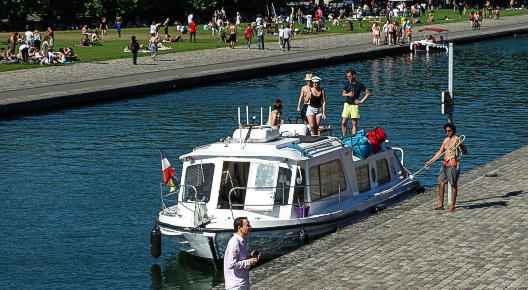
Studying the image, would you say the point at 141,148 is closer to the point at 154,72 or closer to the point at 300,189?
the point at 300,189

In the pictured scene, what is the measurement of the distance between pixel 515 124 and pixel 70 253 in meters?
23.4

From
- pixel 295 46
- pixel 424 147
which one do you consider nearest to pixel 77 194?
pixel 424 147

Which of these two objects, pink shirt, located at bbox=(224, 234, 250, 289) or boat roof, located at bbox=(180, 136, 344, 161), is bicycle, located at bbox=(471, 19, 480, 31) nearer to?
boat roof, located at bbox=(180, 136, 344, 161)

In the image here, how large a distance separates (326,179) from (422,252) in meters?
4.56

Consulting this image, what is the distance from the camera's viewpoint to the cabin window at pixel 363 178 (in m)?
23.7

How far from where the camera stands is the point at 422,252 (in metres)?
17.8

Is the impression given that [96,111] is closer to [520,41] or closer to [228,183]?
[228,183]

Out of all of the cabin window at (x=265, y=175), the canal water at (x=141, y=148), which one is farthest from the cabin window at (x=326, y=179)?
the canal water at (x=141, y=148)

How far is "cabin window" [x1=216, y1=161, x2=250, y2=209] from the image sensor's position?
20.9 metres

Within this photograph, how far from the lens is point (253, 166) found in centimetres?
2070

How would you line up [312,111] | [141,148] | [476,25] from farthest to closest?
1. [476,25]
2. [141,148]
3. [312,111]

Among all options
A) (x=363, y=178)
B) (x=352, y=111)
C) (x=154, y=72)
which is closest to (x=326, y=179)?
(x=363, y=178)

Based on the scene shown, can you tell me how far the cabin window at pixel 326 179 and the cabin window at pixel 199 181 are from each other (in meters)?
2.25

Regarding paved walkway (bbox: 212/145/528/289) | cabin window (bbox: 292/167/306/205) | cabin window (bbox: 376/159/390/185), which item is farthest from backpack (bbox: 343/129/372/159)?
cabin window (bbox: 292/167/306/205)
